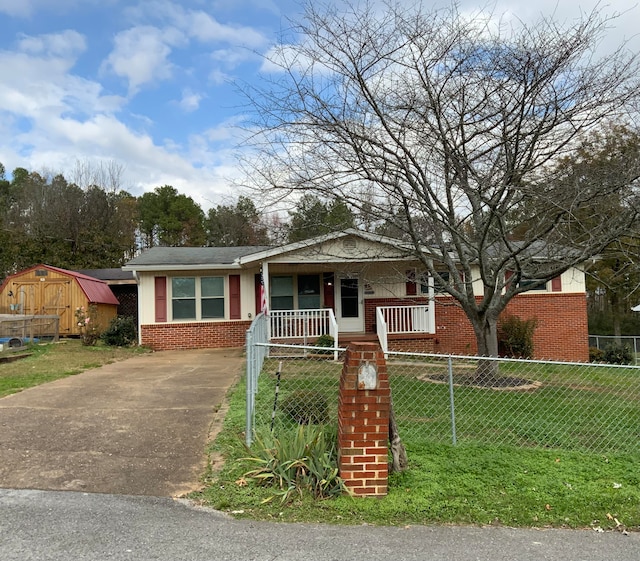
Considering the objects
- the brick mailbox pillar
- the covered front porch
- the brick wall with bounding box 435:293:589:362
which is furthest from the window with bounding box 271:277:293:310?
the brick mailbox pillar

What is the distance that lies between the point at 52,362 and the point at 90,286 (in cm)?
748

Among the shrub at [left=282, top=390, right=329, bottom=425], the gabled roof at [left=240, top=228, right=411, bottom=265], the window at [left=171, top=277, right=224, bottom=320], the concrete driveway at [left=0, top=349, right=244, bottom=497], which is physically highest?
the gabled roof at [left=240, top=228, right=411, bottom=265]

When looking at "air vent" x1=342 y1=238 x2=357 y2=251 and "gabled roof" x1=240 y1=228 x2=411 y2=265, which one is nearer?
"gabled roof" x1=240 y1=228 x2=411 y2=265

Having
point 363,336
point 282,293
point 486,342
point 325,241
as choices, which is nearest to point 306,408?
point 486,342

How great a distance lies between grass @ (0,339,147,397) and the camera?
26.5ft

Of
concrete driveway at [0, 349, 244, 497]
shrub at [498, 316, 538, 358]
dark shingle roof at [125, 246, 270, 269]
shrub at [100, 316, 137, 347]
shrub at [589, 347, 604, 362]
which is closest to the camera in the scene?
concrete driveway at [0, 349, 244, 497]

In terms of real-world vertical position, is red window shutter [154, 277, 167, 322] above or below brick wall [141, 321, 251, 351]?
above

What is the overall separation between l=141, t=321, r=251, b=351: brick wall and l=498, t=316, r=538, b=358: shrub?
298 inches

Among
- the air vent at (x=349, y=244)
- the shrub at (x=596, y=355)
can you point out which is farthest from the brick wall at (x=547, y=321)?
the air vent at (x=349, y=244)

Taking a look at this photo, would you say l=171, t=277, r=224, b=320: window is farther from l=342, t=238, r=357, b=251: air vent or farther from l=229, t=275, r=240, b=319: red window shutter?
l=342, t=238, r=357, b=251: air vent

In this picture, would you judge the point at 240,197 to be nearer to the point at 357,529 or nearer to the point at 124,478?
the point at 124,478

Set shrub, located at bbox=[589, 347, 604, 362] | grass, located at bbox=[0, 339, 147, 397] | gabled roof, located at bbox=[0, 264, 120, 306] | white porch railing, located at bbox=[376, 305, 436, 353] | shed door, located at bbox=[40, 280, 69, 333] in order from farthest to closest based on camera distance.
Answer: shed door, located at bbox=[40, 280, 69, 333] < gabled roof, located at bbox=[0, 264, 120, 306] < shrub, located at bbox=[589, 347, 604, 362] < white porch railing, located at bbox=[376, 305, 436, 353] < grass, located at bbox=[0, 339, 147, 397]

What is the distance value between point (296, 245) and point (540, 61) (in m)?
6.05

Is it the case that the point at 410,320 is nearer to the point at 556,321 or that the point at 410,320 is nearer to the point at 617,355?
the point at 556,321
